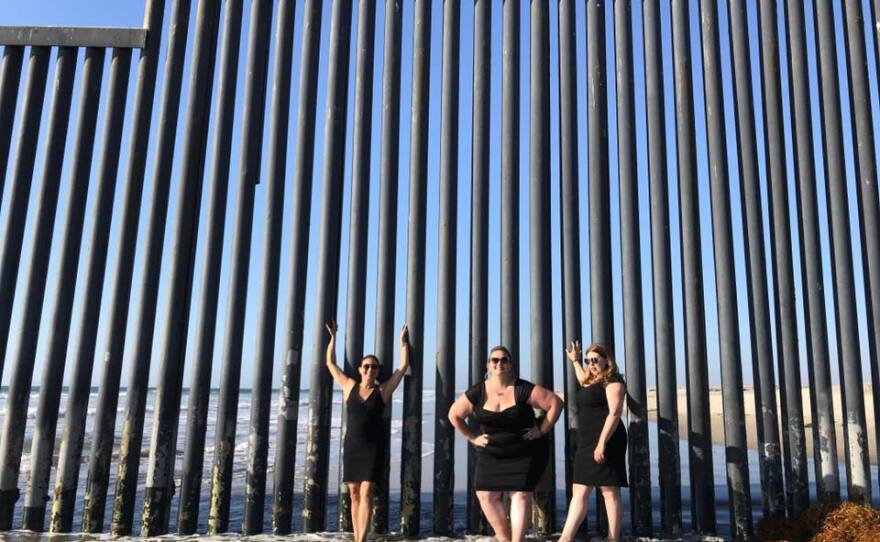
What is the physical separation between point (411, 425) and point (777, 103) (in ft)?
15.8

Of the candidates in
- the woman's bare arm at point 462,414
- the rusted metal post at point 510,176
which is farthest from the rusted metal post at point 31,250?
the rusted metal post at point 510,176

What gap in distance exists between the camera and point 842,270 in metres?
7.00

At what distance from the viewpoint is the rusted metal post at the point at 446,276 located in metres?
6.52

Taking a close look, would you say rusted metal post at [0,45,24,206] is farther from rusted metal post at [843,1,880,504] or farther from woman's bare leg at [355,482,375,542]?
rusted metal post at [843,1,880,504]

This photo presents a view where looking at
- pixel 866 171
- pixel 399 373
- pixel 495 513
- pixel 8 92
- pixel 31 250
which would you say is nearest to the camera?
pixel 495 513

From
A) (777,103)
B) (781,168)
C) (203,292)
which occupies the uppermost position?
(777,103)

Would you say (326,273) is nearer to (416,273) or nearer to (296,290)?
(296,290)

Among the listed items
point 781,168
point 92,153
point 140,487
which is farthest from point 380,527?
point 140,487

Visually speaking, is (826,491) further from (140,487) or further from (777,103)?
(140,487)

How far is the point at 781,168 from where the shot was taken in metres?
7.18

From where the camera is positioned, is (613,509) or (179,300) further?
(179,300)

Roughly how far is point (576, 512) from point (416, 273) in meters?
2.52

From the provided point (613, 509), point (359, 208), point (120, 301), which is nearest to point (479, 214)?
point (359, 208)

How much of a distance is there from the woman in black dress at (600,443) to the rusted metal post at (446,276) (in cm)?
120
